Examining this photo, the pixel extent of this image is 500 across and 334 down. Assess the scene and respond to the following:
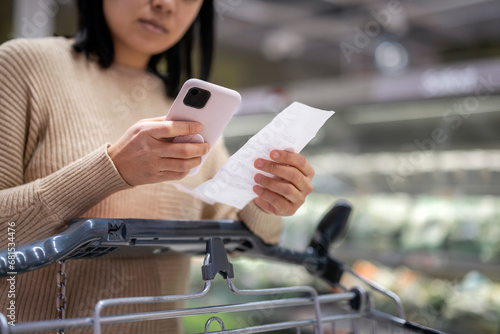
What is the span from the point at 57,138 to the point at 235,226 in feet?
1.22

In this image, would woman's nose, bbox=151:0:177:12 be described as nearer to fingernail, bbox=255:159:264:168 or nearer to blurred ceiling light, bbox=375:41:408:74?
fingernail, bbox=255:159:264:168

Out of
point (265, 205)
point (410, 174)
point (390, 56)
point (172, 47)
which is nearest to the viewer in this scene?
point (265, 205)

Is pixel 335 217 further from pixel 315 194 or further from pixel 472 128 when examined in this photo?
pixel 315 194

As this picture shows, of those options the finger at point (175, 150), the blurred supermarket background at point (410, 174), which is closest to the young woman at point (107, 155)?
the finger at point (175, 150)

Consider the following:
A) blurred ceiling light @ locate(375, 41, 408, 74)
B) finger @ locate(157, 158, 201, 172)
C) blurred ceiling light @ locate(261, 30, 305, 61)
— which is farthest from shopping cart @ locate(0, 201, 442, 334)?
blurred ceiling light @ locate(261, 30, 305, 61)

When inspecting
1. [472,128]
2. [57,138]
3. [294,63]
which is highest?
[294,63]

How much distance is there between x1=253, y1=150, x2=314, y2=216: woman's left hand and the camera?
848mm

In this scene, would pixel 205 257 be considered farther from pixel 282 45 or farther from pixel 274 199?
pixel 282 45

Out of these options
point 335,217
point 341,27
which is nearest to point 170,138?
point 335,217

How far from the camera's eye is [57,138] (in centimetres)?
96

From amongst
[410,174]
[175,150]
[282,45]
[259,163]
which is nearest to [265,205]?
[259,163]

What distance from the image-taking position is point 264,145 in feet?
2.67

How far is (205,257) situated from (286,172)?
19cm

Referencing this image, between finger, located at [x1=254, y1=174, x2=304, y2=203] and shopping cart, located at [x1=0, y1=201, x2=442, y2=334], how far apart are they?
4.9 inches
